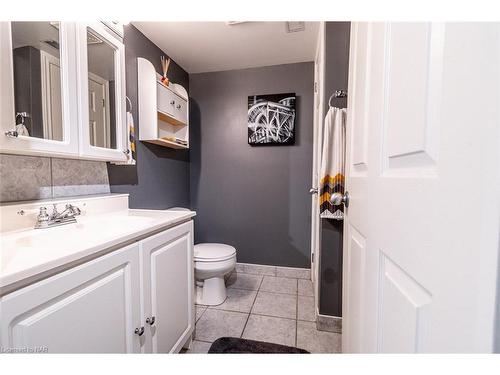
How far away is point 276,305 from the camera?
1.75 m

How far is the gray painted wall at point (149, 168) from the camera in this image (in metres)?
1.55

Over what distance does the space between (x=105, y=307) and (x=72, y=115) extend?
0.84 meters

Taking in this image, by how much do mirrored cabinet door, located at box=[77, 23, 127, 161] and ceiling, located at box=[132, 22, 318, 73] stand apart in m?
0.56

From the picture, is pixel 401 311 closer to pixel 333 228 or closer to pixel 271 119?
pixel 333 228

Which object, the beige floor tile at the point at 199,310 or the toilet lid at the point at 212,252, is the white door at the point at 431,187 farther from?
the beige floor tile at the point at 199,310

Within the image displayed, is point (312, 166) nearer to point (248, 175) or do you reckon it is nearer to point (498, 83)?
point (248, 175)

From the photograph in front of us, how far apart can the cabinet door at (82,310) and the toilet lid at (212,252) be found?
81cm

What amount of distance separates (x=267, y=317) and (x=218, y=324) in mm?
355

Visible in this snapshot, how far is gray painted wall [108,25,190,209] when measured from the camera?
1.55 metres

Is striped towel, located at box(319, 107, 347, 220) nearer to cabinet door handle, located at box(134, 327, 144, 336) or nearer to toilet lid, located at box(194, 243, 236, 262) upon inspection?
toilet lid, located at box(194, 243, 236, 262)

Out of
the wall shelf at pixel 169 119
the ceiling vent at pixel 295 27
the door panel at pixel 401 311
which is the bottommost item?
the door panel at pixel 401 311

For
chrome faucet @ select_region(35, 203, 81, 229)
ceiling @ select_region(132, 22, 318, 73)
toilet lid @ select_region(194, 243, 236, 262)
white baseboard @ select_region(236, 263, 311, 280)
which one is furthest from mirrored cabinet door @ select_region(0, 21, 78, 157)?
white baseboard @ select_region(236, 263, 311, 280)

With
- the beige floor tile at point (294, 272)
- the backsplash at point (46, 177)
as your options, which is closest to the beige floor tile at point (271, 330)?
the beige floor tile at point (294, 272)

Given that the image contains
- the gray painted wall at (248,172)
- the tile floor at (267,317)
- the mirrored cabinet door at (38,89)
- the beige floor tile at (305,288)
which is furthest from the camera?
the gray painted wall at (248,172)
